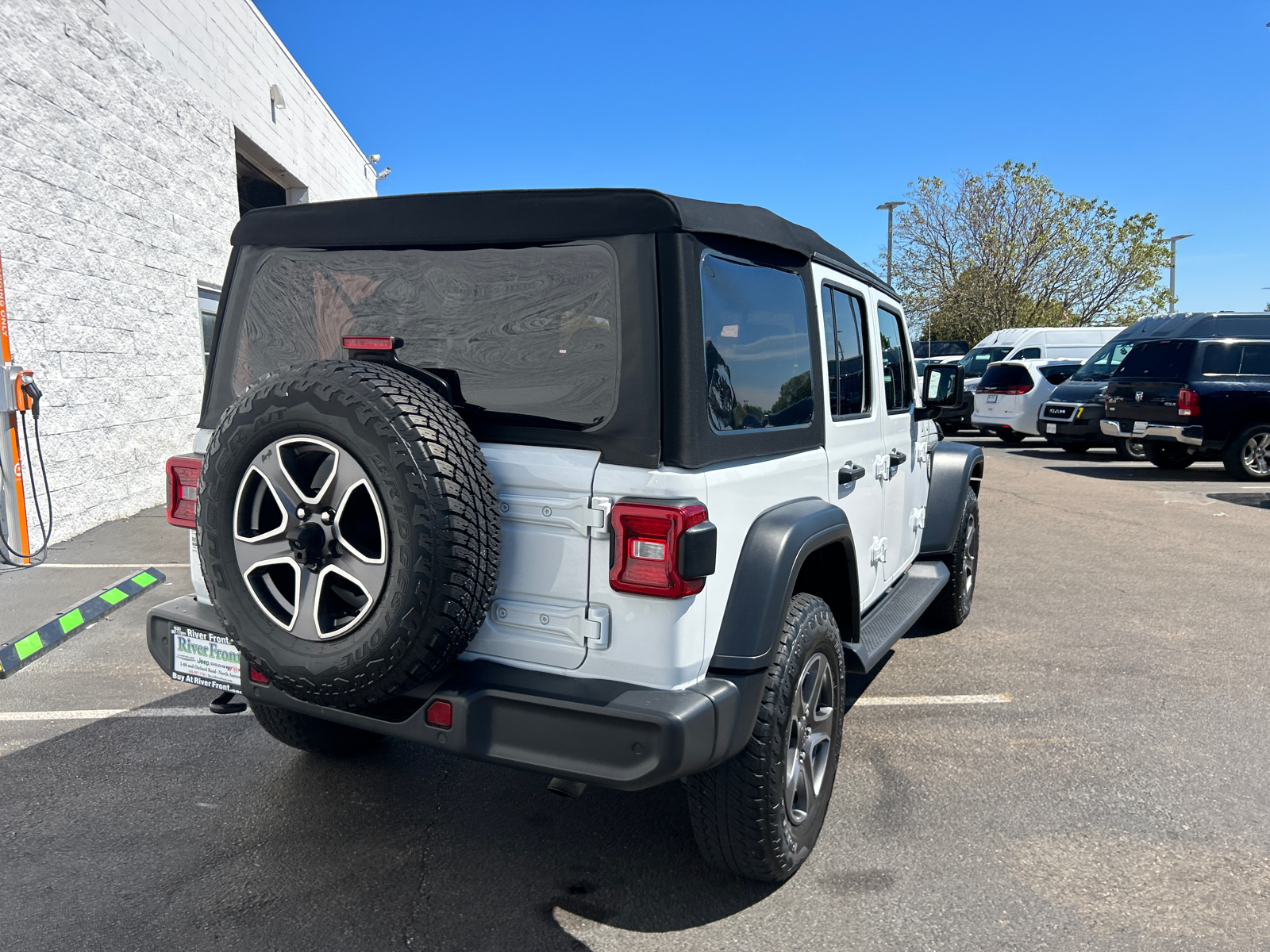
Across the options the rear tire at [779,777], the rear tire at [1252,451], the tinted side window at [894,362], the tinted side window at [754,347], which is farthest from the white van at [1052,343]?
the rear tire at [779,777]

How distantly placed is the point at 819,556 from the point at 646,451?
1049mm

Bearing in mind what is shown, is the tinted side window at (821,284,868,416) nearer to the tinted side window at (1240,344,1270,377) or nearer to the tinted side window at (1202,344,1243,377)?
the tinted side window at (1202,344,1243,377)

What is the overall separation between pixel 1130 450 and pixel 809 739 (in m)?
14.3

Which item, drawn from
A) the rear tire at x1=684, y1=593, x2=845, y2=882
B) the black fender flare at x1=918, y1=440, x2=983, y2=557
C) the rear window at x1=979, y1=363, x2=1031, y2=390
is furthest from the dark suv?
the rear tire at x1=684, y1=593, x2=845, y2=882

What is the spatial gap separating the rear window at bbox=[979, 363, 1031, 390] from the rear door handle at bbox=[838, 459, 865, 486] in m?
15.0

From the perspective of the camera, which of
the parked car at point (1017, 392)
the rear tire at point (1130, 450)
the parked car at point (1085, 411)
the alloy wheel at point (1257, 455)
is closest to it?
the alloy wheel at point (1257, 455)

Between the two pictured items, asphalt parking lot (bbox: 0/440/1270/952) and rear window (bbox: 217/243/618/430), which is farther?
asphalt parking lot (bbox: 0/440/1270/952)

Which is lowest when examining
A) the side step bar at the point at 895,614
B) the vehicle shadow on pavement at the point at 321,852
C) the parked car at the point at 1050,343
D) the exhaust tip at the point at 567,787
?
the vehicle shadow on pavement at the point at 321,852

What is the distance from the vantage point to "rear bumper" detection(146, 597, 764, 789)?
2.32 metres

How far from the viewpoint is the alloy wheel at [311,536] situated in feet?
7.72

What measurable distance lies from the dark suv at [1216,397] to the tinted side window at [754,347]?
37.7 feet

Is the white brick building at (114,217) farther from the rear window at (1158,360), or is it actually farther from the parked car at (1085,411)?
the parked car at (1085,411)

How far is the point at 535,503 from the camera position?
8.31 ft

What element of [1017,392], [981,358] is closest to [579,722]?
[1017,392]
